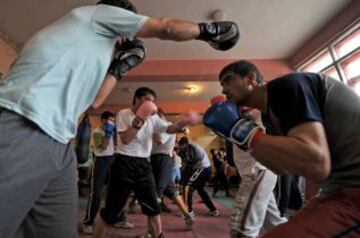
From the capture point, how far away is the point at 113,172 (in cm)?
282

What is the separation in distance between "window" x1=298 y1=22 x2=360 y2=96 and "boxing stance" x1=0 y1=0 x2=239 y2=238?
141 inches

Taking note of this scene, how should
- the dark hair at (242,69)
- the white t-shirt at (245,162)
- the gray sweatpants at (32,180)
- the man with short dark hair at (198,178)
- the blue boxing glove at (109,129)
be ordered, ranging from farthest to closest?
the man with short dark hair at (198,178)
the blue boxing glove at (109,129)
the white t-shirt at (245,162)
the dark hair at (242,69)
the gray sweatpants at (32,180)

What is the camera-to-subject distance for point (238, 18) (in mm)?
4273

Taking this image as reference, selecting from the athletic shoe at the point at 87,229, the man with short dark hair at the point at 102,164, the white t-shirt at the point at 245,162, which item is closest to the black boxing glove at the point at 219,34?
the white t-shirt at the point at 245,162

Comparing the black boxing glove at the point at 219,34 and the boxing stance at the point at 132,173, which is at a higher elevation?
the black boxing glove at the point at 219,34

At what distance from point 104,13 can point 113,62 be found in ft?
1.47

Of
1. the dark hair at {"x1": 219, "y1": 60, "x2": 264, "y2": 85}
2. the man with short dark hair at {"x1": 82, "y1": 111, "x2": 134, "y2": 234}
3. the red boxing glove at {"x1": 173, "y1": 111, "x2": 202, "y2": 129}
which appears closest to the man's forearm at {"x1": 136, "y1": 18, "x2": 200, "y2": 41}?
the dark hair at {"x1": 219, "y1": 60, "x2": 264, "y2": 85}

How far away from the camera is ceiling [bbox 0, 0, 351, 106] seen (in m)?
3.95

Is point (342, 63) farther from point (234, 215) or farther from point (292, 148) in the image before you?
point (292, 148)

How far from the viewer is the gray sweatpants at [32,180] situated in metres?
0.98

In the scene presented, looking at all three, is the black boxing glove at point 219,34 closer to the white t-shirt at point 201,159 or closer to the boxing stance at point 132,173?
the boxing stance at point 132,173

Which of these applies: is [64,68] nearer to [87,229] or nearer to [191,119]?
[191,119]

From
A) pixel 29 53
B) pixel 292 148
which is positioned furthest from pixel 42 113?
pixel 292 148

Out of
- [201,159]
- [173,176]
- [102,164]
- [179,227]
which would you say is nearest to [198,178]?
[201,159]
